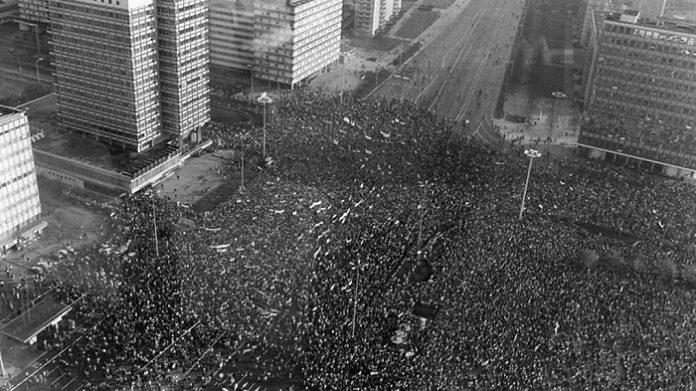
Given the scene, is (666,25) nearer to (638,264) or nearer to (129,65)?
(638,264)

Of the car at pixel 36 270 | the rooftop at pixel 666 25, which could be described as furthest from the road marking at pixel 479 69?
the car at pixel 36 270

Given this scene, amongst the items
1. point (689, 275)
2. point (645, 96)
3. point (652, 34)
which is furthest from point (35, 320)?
point (652, 34)

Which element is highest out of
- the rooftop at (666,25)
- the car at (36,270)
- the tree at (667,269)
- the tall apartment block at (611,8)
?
the rooftop at (666,25)

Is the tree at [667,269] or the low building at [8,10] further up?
the low building at [8,10]

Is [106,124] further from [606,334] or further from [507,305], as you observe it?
[606,334]

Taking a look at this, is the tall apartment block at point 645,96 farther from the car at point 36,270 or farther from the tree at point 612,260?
the car at point 36,270

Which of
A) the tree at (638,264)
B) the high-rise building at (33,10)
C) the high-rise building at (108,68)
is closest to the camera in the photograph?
the tree at (638,264)
